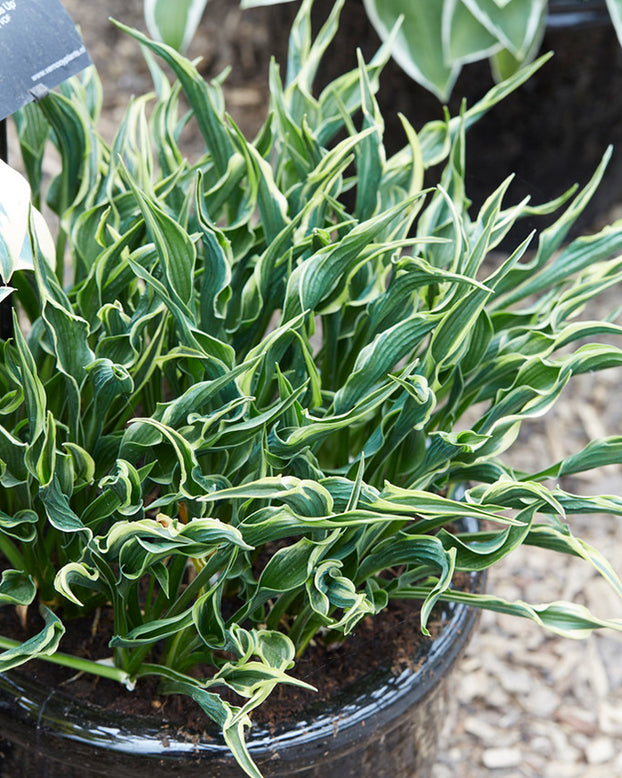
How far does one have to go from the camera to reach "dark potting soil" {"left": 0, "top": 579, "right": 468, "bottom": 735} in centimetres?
73

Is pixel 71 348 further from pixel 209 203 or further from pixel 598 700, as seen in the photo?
pixel 598 700

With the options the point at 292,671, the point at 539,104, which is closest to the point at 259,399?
the point at 292,671

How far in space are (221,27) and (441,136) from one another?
1.44 m

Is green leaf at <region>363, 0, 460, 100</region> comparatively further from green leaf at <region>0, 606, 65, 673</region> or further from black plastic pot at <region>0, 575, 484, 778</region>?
green leaf at <region>0, 606, 65, 673</region>

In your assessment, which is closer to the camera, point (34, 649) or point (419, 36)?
point (34, 649)

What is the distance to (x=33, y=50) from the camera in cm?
69

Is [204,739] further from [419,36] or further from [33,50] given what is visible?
[419,36]

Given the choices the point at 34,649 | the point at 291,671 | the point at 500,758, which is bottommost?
the point at 500,758

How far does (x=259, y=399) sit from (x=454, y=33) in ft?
2.91

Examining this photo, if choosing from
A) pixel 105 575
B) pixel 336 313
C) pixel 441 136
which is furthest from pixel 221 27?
pixel 105 575

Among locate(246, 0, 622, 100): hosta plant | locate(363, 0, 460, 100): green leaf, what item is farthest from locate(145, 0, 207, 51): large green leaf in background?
locate(363, 0, 460, 100): green leaf

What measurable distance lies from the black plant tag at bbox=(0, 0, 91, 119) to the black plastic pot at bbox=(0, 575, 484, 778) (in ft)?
1.41

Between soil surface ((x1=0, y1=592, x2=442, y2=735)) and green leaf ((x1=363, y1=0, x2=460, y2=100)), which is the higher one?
green leaf ((x1=363, y1=0, x2=460, y2=100))

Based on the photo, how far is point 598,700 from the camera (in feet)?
4.12
